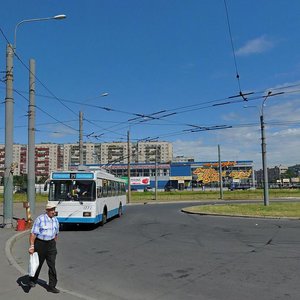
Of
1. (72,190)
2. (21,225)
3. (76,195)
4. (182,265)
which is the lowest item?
(182,265)

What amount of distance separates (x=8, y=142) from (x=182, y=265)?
11513 millimetres

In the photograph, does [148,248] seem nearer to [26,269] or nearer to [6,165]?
[26,269]

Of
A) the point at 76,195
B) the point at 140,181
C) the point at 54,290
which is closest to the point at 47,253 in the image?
the point at 54,290

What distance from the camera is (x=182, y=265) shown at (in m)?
9.83

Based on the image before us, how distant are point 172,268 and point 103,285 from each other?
2.07 m

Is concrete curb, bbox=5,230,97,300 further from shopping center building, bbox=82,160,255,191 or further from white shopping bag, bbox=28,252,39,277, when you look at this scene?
shopping center building, bbox=82,160,255,191

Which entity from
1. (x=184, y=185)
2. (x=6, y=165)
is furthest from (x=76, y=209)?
(x=184, y=185)

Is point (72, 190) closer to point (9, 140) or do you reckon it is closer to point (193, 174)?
point (9, 140)

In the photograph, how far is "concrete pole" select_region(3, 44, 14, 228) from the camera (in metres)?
18.4

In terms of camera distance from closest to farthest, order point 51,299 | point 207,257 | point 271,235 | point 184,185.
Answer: point 51,299 → point 207,257 → point 271,235 → point 184,185

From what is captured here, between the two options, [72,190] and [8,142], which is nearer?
[8,142]

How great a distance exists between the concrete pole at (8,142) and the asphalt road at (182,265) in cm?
333

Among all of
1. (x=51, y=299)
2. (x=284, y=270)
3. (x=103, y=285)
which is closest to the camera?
(x=51, y=299)

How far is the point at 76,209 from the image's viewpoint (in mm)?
18484
